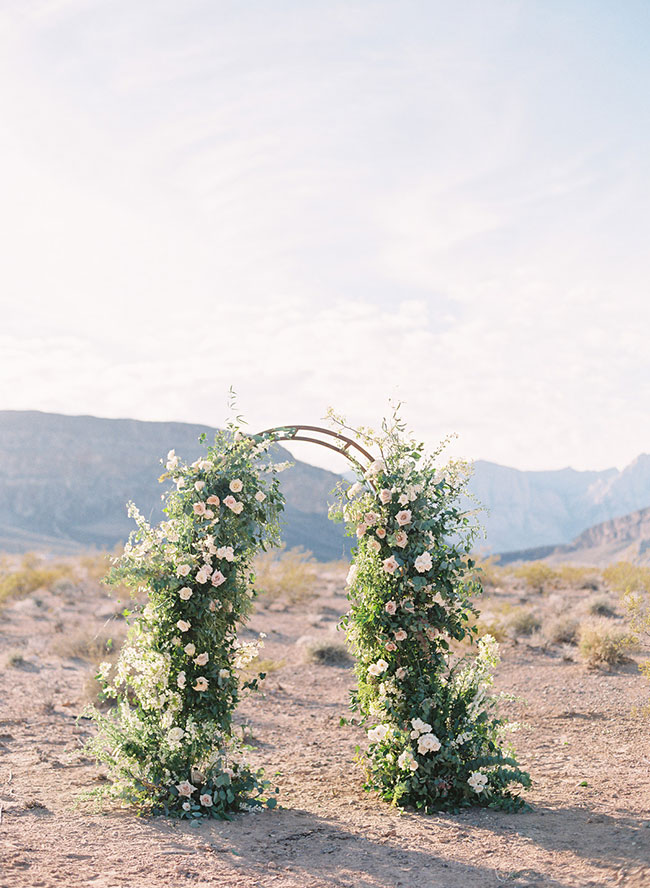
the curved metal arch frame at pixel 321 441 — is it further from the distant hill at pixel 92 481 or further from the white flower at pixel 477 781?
the distant hill at pixel 92 481

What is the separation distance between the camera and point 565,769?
23.6ft

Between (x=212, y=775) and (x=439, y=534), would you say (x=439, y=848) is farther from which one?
(x=439, y=534)

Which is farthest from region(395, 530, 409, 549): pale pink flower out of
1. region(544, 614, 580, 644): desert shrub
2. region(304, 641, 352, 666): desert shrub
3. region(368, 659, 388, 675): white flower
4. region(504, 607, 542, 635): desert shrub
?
region(504, 607, 542, 635): desert shrub

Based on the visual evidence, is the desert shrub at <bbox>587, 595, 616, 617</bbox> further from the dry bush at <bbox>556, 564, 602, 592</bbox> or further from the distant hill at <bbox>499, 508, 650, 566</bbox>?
the distant hill at <bbox>499, 508, 650, 566</bbox>

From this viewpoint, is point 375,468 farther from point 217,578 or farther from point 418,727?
point 418,727

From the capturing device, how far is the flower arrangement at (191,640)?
18.6 feet

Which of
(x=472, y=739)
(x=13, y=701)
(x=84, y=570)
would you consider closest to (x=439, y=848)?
(x=472, y=739)

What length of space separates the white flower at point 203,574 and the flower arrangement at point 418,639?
1205mm

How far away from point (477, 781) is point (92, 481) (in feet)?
257

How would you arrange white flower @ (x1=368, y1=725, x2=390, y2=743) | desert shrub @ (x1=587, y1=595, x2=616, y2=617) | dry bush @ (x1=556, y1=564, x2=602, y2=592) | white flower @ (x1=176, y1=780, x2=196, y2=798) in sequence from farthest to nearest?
dry bush @ (x1=556, y1=564, x2=602, y2=592)
desert shrub @ (x1=587, y1=595, x2=616, y2=617)
white flower @ (x1=368, y1=725, x2=390, y2=743)
white flower @ (x1=176, y1=780, x2=196, y2=798)

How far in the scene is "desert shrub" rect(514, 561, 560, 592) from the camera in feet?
82.0

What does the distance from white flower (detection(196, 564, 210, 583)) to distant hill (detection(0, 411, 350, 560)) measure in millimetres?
64016

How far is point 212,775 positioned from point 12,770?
2.62m

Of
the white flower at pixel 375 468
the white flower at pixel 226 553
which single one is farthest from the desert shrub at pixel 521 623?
the white flower at pixel 226 553
